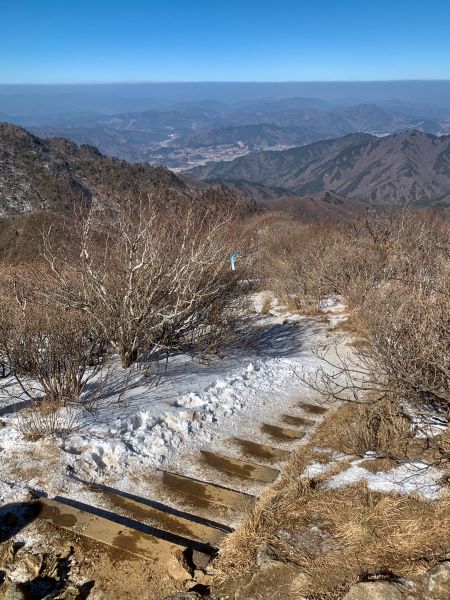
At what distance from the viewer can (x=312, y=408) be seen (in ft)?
20.8

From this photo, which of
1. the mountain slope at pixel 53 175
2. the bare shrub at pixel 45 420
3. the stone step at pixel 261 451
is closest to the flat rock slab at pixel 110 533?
the bare shrub at pixel 45 420

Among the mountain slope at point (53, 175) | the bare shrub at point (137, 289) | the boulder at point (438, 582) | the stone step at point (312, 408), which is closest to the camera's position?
the boulder at point (438, 582)

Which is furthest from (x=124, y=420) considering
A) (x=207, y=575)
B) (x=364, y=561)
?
(x=364, y=561)

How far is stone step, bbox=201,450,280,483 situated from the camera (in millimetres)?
4535

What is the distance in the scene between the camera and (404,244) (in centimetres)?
1254

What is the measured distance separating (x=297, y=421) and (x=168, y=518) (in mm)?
2550

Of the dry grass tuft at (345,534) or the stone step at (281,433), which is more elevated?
the dry grass tuft at (345,534)

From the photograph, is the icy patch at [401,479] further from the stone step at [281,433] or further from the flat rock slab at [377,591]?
the stone step at [281,433]

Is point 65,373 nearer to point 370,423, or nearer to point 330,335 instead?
point 370,423

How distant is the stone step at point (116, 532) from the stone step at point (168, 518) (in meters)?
0.08

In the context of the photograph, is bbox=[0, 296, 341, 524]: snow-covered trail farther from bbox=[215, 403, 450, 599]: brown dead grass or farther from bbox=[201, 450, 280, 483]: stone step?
bbox=[215, 403, 450, 599]: brown dead grass

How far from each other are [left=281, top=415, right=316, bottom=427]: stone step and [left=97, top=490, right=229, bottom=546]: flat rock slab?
2.26m

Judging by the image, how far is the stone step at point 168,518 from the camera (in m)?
3.62

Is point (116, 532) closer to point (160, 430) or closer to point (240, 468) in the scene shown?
point (240, 468)
